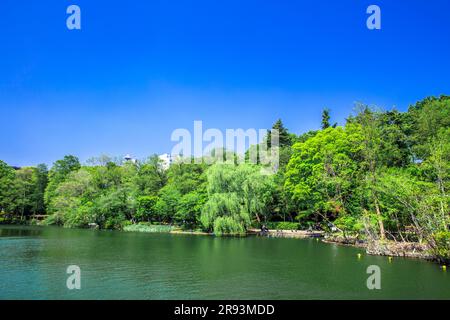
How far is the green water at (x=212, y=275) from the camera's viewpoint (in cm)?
1253

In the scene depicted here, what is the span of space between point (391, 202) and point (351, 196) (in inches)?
252

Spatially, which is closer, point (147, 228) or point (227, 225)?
point (227, 225)

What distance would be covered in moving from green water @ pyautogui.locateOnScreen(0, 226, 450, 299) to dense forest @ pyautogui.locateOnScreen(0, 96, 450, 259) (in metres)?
4.18

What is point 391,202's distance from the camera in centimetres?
2381

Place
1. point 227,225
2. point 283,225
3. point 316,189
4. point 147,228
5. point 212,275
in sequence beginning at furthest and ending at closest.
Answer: point 147,228
point 283,225
point 227,225
point 316,189
point 212,275

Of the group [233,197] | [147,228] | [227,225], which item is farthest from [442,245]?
[147,228]

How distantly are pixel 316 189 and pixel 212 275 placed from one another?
18565 mm

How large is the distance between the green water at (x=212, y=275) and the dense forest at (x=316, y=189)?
4178mm

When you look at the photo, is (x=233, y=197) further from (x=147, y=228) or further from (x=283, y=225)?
(x=147, y=228)

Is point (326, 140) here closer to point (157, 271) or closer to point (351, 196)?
point (351, 196)

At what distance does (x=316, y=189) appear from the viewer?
104 ft

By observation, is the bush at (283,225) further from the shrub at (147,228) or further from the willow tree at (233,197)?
the shrub at (147,228)
